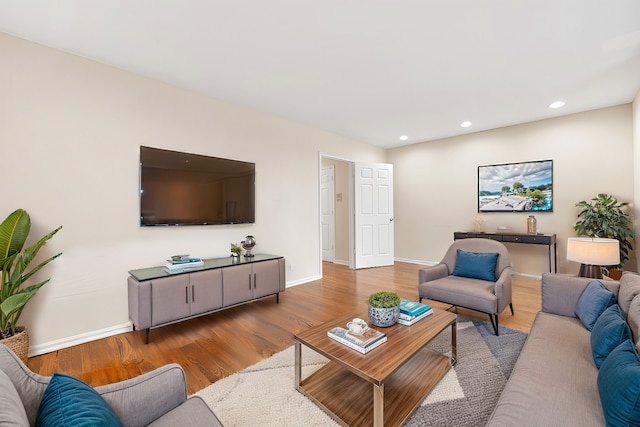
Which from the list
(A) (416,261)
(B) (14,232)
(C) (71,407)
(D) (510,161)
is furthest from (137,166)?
(D) (510,161)

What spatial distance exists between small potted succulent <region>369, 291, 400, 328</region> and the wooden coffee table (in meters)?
0.05

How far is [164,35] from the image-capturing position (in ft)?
7.21

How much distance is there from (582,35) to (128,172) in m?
4.24

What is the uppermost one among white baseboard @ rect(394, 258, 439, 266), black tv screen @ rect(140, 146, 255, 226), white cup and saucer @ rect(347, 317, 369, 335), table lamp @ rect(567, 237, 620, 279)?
black tv screen @ rect(140, 146, 255, 226)

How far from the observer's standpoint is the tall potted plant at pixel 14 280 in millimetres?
1890

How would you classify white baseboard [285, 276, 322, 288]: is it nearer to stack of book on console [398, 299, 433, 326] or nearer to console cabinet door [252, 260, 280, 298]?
console cabinet door [252, 260, 280, 298]

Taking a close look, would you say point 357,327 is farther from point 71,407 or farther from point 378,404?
point 71,407

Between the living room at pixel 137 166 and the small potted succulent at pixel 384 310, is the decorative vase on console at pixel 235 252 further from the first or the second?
the small potted succulent at pixel 384 310

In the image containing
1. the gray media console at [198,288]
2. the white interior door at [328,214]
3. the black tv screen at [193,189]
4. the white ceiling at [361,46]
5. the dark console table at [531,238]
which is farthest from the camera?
the white interior door at [328,214]

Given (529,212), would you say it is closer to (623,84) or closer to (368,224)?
(623,84)

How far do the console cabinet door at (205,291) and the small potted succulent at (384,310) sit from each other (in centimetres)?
173

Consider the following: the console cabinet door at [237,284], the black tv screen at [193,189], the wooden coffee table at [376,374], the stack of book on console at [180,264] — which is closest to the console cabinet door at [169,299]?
the stack of book on console at [180,264]

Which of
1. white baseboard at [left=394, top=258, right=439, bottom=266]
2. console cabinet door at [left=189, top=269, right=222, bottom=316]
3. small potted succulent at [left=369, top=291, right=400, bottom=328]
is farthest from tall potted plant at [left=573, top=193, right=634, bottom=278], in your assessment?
console cabinet door at [left=189, top=269, right=222, bottom=316]

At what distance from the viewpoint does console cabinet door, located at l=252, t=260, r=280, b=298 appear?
10.5 ft
